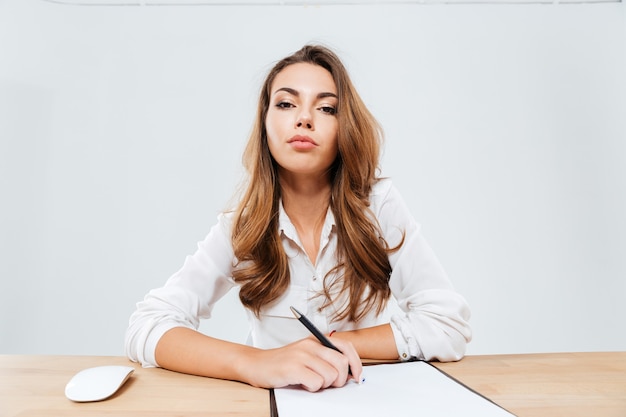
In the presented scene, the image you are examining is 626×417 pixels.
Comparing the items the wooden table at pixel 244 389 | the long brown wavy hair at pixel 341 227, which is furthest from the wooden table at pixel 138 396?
the long brown wavy hair at pixel 341 227

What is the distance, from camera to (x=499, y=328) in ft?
8.70

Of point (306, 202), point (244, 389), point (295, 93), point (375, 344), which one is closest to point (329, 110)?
point (295, 93)

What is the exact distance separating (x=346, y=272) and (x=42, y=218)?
7.60ft

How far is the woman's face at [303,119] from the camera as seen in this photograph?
0.98 meters

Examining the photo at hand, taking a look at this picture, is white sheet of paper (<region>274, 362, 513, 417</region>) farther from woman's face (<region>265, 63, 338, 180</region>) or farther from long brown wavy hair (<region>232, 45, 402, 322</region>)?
woman's face (<region>265, 63, 338, 180</region>)

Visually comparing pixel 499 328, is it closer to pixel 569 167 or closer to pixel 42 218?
pixel 569 167

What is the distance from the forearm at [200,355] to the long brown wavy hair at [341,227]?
0.28 meters

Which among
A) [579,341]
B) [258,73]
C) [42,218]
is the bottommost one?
A: [579,341]

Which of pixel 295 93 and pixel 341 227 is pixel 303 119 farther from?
pixel 341 227

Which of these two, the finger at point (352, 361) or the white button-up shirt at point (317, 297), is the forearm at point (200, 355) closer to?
the white button-up shirt at point (317, 297)

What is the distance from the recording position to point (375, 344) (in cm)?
80

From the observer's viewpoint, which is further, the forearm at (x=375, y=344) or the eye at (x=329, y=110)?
the eye at (x=329, y=110)

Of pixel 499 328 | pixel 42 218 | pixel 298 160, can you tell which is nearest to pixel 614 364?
pixel 298 160

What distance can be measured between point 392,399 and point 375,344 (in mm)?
254
